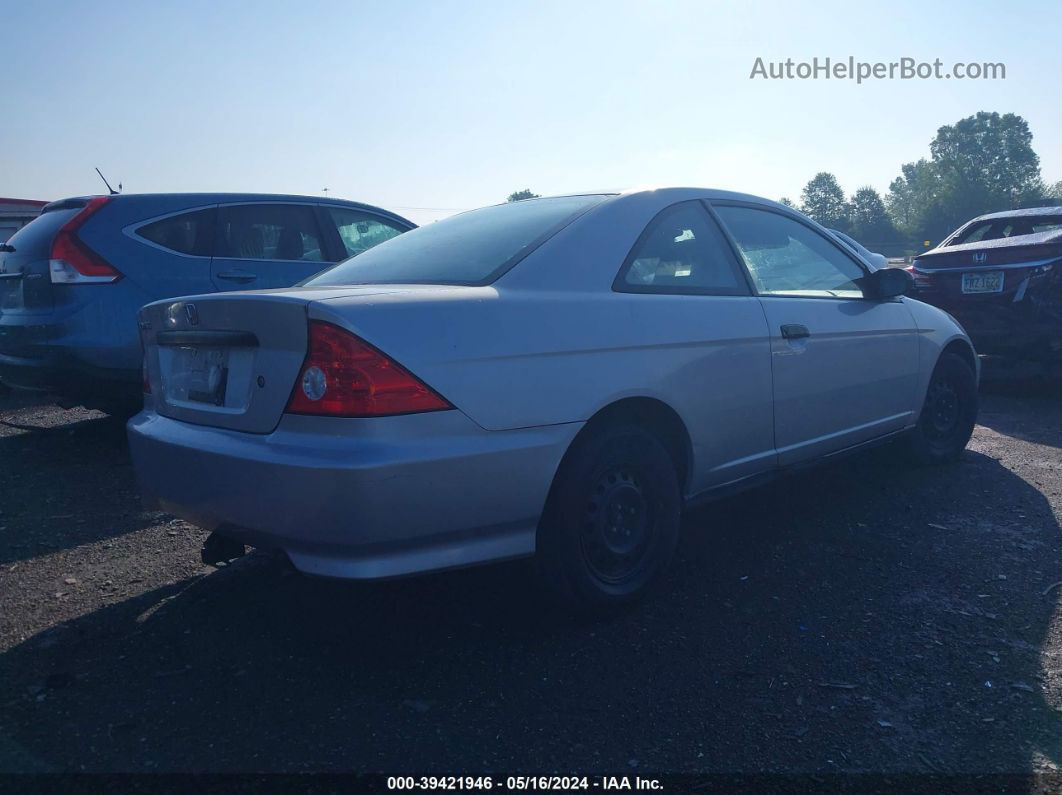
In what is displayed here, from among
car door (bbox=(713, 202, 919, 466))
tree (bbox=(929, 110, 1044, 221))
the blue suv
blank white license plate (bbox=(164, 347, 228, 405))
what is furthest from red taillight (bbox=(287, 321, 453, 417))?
tree (bbox=(929, 110, 1044, 221))

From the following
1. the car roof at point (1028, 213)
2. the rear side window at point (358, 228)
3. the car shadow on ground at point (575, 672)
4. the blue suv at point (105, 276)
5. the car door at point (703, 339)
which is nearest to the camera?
the car shadow on ground at point (575, 672)

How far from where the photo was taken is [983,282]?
24.8ft

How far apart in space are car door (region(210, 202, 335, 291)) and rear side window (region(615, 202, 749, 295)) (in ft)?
11.3

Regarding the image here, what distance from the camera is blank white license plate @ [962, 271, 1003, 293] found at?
7449 millimetres

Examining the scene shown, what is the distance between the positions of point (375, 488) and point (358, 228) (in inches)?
188

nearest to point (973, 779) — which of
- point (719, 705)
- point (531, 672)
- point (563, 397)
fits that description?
point (719, 705)

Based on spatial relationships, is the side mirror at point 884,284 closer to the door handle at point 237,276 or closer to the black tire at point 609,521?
the black tire at point 609,521

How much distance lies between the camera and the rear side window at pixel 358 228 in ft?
22.1

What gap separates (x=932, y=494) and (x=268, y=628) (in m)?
3.52

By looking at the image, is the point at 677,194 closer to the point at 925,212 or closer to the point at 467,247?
the point at 467,247

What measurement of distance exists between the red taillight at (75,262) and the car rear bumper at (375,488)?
3.11m

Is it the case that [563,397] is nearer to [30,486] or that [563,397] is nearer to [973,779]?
[973,779]

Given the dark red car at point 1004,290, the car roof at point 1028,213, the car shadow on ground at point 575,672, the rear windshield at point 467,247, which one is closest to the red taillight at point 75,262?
the rear windshield at point 467,247

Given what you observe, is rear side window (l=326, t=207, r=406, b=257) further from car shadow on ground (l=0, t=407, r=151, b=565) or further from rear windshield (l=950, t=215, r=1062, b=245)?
rear windshield (l=950, t=215, r=1062, b=245)
